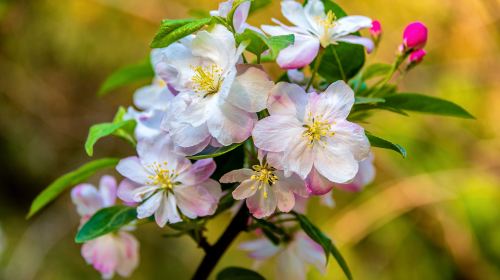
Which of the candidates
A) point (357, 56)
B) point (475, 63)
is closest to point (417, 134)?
point (475, 63)

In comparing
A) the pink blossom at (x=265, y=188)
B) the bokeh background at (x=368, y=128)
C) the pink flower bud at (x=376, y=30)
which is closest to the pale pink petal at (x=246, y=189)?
the pink blossom at (x=265, y=188)

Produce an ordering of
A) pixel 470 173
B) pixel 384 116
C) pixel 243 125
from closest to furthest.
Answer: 1. pixel 243 125
2. pixel 470 173
3. pixel 384 116

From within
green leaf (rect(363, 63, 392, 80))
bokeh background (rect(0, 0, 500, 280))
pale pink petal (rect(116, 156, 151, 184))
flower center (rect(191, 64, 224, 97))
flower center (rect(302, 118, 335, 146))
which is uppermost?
flower center (rect(191, 64, 224, 97))

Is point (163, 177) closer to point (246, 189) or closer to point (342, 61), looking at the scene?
point (246, 189)

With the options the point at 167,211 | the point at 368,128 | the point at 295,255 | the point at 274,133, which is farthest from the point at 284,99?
the point at 368,128

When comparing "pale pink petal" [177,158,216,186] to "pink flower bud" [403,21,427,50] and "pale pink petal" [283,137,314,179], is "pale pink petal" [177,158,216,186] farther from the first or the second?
"pink flower bud" [403,21,427,50]

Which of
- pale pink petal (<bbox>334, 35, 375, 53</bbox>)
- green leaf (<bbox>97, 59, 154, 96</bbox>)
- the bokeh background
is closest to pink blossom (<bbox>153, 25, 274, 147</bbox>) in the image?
pale pink petal (<bbox>334, 35, 375, 53</bbox>)

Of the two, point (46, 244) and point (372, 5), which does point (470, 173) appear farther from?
point (46, 244)
